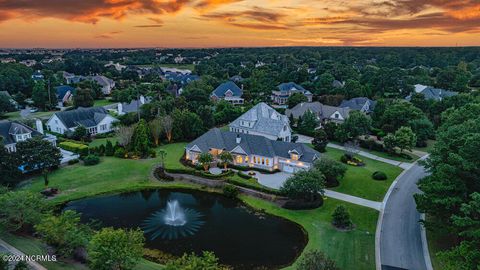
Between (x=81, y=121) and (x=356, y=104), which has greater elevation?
(x=356, y=104)

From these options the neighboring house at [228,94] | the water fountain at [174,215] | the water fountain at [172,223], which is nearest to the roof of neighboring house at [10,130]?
the water fountain at [174,215]

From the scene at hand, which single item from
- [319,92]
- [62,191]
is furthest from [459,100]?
[62,191]

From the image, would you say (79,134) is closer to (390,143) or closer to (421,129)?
(390,143)

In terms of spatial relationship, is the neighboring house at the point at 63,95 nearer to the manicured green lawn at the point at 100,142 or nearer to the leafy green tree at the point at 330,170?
the manicured green lawn at the point at 100,142

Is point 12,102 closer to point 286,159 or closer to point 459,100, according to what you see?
point 286,159

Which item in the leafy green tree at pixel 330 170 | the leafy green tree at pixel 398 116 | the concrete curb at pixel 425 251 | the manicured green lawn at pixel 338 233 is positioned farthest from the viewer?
the leafy green tree at pixel 398 116

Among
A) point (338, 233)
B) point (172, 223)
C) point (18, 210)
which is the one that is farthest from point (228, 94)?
point (18, 210)

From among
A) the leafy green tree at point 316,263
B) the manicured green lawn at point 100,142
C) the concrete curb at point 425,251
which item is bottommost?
the concrete curb at point 425,251
